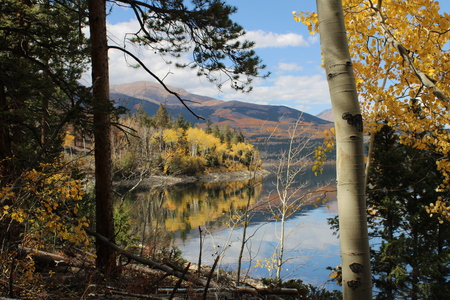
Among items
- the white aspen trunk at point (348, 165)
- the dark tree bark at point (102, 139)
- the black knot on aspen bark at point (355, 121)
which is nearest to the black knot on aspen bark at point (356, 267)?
the white aspen trunk at point (348, 165)

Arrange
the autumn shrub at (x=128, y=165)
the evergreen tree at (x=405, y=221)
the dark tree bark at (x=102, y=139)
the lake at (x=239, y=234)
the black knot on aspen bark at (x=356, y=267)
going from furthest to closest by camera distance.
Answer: the lake at (x=239, y=234)
the autumn shrub at (x=128, y=165)
the evergreen tree at (x=405, y=221)
the dark tree bark at (x=102, y=139)
the black knot on aspen bark at (x=356, y=267)

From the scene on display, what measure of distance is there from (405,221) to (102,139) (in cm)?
823

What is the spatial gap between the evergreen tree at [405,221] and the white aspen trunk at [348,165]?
6822mm

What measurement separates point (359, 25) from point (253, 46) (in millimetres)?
2032

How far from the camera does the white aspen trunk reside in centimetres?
160

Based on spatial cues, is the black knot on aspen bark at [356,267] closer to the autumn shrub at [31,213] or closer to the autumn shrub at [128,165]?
the autumn shrub at [31,213]

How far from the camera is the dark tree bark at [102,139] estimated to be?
14.1 ft

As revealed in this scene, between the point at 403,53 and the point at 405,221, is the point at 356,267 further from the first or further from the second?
the point at 405,221

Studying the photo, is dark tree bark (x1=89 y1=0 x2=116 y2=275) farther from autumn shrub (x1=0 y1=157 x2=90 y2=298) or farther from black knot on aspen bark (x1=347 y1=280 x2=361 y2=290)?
black knot on aspen bark (x1=347 y1=280 x2=361 y2=290)

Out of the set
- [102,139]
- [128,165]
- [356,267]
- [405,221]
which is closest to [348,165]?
[356,267]

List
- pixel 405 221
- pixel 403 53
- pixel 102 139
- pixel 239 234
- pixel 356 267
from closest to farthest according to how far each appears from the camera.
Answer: pixel 356 267 → pixel 403 53 → pixel 102 139 → pixel 405 221 → pixel 239 234

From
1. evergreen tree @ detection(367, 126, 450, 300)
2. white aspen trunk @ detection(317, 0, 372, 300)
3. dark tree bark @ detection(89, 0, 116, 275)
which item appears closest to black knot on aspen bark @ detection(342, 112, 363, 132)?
white aspen trunk @ detection(317, 0, 372, 300)

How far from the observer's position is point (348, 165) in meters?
1.62

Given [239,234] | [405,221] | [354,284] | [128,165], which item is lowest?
[239,234]
